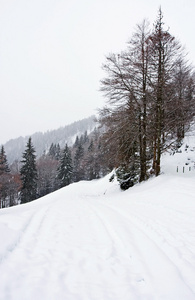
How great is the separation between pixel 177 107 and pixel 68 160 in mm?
35346

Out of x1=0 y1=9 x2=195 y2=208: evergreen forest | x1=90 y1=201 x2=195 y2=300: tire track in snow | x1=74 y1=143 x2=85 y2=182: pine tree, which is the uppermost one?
x1=0 y1=9 x2=195 y2=208: evergreen forest

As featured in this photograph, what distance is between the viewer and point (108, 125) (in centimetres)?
1311

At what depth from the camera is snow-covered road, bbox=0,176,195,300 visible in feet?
7.82

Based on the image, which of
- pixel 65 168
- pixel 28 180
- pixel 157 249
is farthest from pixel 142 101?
pixel 65 168

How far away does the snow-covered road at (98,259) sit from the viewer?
2.38m

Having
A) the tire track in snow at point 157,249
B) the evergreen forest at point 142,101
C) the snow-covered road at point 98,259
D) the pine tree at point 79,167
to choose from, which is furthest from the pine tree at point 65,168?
the tire track in snow at point 157,249

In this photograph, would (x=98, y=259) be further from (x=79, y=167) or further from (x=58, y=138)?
(x=58, y=138)

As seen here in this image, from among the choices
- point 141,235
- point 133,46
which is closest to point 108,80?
point 133,46

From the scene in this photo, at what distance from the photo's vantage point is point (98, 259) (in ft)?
10.6

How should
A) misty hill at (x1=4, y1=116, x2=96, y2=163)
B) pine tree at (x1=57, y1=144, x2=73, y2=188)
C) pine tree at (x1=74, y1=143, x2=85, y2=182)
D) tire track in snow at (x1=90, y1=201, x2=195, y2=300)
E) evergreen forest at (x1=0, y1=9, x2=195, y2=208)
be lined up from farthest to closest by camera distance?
misty hill at (x1=4, y1=116, x2=96, y2=163) → pine tree at (x1=74, y1=143, x2=85, y2=182) → pine tree at (x1=57, y1=144, x2=73, y2=188) → evergreen forest at (x1=0, y1=9, x2=195, y2=208) → tire track in snow at (x1=90, y1=201, x2=195, y2=300)

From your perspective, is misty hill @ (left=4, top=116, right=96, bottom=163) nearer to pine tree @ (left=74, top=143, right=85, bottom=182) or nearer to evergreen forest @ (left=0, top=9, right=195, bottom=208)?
pine tree @ (left=74, top=143, right=85, bottom=182)

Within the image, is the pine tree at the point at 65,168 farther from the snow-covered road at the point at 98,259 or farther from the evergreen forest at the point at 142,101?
the snow-covered road at the point at 98,259

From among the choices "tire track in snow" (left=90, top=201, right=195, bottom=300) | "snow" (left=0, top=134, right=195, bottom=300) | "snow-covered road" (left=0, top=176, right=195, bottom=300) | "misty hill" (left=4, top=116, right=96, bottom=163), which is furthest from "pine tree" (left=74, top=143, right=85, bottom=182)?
"misty hill" (left=4, top=116, right=96, bottom=163)

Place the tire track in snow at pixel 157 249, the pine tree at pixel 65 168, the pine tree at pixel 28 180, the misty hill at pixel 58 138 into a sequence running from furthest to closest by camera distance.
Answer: the misty hill at pixel 58 138
the pine tree at pixel 65 168
the pine tree at pixel 28 180
the tire track in snow at pixel 157 249
